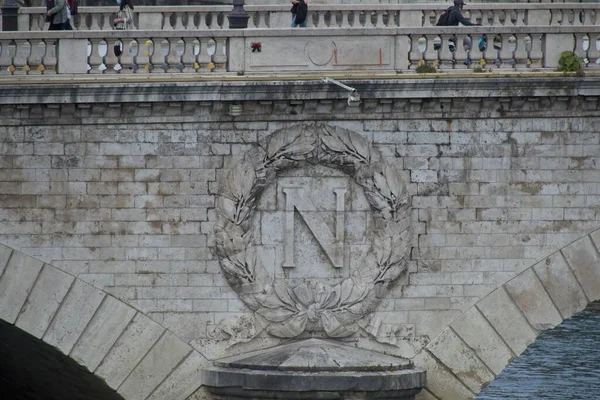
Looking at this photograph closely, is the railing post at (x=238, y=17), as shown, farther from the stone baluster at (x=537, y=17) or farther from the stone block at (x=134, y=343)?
the stone baluster at (x=537, y=17)

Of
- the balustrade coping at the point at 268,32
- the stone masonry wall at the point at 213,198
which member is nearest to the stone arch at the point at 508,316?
the stone masonry wall at the point at 213,198

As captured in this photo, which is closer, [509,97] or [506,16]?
[509,97]

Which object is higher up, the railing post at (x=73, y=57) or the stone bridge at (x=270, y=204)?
the railing post at (x=73, y=57)

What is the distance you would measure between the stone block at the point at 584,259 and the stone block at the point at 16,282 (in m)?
6.69

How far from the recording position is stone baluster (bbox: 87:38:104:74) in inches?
1001

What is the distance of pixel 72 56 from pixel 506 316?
641cm

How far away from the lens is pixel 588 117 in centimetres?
2545

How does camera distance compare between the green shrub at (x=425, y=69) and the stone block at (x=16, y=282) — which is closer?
the stone block at (x=16, y=282)

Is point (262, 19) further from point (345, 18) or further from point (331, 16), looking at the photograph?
point (345, 18)

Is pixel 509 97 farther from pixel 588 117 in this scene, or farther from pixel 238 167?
pixel 238 167

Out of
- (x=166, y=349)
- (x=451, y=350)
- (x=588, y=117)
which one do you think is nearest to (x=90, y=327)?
(x=166, y=349)

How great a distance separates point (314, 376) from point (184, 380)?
1.77 meters

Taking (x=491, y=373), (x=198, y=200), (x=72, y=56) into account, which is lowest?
(x=491, y=373)

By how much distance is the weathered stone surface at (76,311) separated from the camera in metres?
25.2
